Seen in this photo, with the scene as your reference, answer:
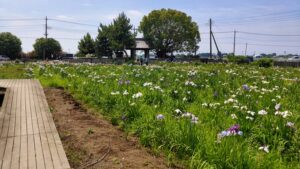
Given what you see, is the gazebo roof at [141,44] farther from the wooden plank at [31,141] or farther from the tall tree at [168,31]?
the wooden plank at [31,141]

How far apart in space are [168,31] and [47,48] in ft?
73.2

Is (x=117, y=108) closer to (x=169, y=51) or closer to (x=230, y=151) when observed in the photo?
(x=230, y=151)

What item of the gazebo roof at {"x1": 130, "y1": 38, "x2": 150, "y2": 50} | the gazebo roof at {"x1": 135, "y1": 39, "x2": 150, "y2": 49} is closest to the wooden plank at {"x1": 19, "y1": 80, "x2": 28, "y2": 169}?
the gazebo roof at {"x1": 130, "y1": 38, "x2": 150, "y2": 50}

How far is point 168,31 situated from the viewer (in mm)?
65000

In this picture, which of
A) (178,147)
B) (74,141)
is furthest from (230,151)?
A: (74,141)

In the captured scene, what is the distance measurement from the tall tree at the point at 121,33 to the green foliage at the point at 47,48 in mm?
21117

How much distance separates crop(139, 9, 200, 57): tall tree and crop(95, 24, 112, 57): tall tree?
34.7 ft

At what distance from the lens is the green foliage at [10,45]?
6819cm

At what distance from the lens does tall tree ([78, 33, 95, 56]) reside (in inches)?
2427

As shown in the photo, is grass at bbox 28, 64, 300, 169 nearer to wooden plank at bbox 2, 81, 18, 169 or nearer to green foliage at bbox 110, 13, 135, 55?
wooden plank at bbox 2, 81, 18, 169

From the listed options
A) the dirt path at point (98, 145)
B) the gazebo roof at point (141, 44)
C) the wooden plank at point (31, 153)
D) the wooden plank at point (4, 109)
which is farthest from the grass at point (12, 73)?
the gazebo roof at point (141, 44)

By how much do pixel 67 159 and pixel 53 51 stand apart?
65697 mm

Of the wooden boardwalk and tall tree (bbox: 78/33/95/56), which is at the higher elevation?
tall tree (bbox: 78/33/95/56)

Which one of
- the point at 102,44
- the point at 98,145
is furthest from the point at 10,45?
the point at 98,145
